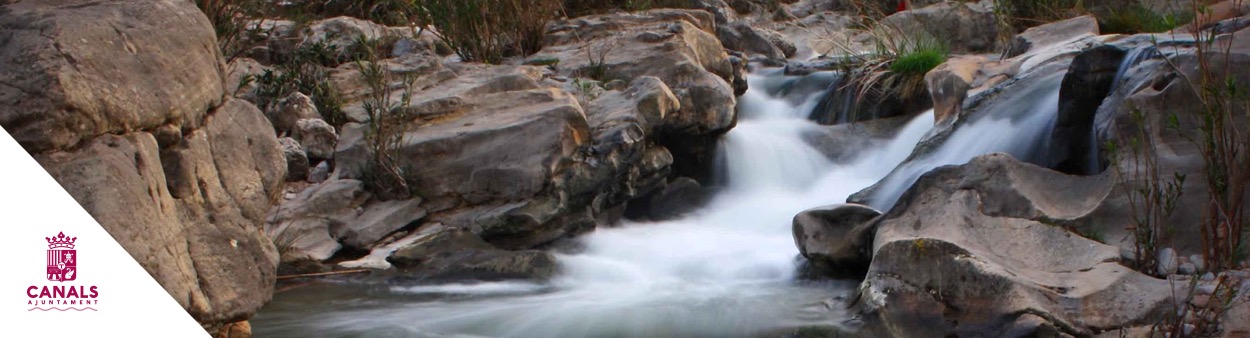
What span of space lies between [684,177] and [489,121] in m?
1.49

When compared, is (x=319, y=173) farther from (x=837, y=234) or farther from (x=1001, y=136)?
(x=1001, y=136)

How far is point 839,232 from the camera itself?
6.02 meters

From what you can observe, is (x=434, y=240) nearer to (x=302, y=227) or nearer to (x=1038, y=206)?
(x=302, y=227)

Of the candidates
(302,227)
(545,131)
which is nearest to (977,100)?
(545,131)

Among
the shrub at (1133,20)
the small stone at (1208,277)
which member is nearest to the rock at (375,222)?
the small stone at (1208,277)

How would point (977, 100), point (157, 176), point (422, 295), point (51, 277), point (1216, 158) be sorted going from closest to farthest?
point (51, 277) < point (157, 176) < point (1216, 158) < point (422, 295) < point (977, 100)

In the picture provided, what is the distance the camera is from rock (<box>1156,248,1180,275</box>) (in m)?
4.83

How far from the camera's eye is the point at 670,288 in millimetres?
6141

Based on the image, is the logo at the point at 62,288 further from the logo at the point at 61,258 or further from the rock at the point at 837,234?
the rock at the point at 837,234

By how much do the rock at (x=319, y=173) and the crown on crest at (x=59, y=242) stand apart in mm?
4336

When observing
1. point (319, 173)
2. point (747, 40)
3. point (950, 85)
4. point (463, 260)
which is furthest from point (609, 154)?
point (747, 40)

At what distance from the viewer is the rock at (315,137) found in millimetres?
7625

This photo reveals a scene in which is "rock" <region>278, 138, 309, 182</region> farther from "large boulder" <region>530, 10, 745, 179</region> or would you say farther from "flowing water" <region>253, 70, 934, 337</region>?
"large boulder" <region>530, 10, 745, 179</region>

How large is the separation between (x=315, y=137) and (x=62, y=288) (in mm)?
4551
